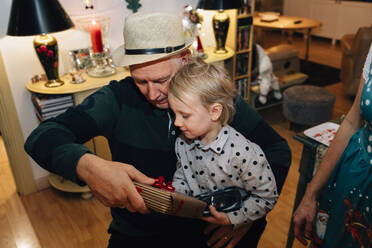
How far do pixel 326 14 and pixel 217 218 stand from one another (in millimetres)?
7324

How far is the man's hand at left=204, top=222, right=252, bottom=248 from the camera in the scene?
105 centimetres

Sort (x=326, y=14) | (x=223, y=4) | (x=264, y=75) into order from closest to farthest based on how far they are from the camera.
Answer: (x=223, y=4)
(x=264, y=75)
(x=326, y=14)

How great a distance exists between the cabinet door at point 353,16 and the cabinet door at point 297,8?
84 centimetres

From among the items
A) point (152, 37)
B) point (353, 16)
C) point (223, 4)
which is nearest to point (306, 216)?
point (152, 37)

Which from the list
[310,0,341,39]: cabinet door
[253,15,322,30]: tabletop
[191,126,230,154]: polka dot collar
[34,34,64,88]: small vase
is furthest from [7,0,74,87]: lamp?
[310,0,341,39]: cabinet door

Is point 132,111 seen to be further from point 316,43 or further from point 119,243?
point 316,43

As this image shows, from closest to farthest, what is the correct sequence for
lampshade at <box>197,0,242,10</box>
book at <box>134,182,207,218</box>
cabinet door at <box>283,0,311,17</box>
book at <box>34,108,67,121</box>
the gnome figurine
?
1. book at <box>134,182,207,218</box>
2. book at <box>34,108,67,121</box>
3. lampshade at <box>197,0,242,10</box>
4. the gnome figurine
5. cabinet door at <box>283,0,311,17</box>

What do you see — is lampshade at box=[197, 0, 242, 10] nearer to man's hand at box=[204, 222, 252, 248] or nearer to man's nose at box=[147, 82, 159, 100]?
man's nose at box=[147, 82, 159, 100]

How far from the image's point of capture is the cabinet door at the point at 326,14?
698 cm

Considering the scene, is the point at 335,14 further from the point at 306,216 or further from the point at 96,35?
the point at 306,216

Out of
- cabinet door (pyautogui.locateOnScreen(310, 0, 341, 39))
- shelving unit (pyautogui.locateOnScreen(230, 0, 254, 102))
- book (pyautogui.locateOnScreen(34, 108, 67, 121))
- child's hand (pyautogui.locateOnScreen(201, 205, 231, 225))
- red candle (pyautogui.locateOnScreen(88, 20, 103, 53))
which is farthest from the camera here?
cabinet door (pyautogui.locateOnScreen(310, 0, 341, 39))

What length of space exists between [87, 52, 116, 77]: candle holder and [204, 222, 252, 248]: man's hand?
1785 millimetres

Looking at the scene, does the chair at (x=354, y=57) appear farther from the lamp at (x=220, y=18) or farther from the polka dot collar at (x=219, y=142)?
the polka dot collar at (x=219, y=142)

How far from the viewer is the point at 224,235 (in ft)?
3.45
